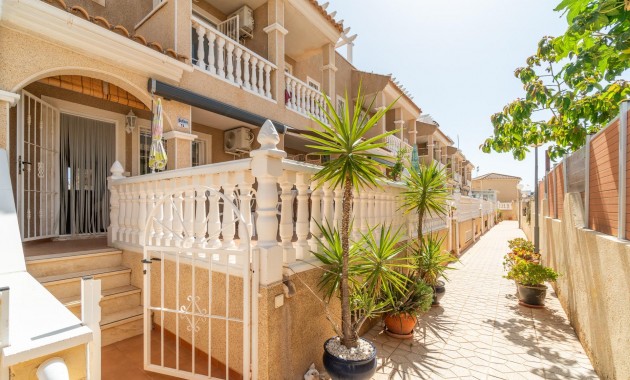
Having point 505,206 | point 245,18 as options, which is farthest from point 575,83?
point 505,206

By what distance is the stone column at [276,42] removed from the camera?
7.43 metres

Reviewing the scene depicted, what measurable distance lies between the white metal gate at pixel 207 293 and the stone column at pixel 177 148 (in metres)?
1.75

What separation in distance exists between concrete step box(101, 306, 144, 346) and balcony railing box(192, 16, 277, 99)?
189 inches

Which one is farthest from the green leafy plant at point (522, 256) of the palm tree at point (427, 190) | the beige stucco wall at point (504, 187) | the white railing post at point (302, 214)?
the beige stucco wall at point (504, 187)

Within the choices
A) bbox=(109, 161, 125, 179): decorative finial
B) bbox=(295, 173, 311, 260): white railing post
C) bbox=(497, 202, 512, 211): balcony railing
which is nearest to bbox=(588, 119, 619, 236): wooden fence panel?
bbox=(295, 173, 311, 260): white railing post

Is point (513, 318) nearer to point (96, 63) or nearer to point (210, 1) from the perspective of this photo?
point (96, 63)

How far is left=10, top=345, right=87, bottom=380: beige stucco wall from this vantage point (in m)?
1.11

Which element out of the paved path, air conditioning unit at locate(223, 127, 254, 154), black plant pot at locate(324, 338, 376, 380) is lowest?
the paved path

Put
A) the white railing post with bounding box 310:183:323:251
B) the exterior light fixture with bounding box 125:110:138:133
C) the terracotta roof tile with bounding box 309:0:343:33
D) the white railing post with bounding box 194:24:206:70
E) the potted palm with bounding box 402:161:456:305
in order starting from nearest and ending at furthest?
the white railing post with bounding box 310:183:323:251, the potted palm with bounding box 402:161:456:305, the white railing post with bounding box 194:24:206:70, the exterior light fixture with bounding box 125:110:138:133, the terracotta roof tile with bounding box 309:0:343:33

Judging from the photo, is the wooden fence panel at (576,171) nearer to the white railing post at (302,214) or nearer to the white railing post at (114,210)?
the white railing post at (302,214)

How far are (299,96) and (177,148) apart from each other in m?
4.60

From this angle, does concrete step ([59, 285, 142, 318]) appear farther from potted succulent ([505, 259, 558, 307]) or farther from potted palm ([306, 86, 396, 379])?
potted succulent ([505, 259, 558, 307])

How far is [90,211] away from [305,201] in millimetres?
6494

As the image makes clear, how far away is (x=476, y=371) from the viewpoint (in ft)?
11.3
